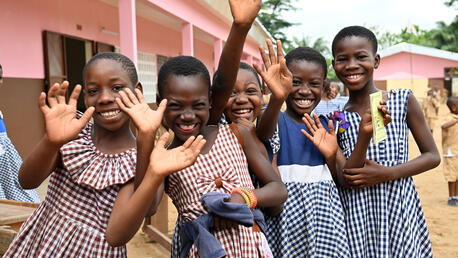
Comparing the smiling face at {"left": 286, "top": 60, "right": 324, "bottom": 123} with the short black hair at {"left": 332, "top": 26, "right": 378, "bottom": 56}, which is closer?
the smiling face at {"left": 286, "top": 60, "right": 324, "bottom": 123}

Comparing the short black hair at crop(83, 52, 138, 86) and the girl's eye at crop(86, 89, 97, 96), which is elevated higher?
the short black hair at crop(83, 52, 138, 86)

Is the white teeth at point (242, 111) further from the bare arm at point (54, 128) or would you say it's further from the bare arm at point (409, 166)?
the bare arm at point (54, 128)

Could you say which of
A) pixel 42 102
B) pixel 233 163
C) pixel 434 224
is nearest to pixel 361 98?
pixel 233 163

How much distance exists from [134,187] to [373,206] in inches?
47.9

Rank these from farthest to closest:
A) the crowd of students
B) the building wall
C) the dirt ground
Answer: the building wall < the dirt ground < the crowd of students

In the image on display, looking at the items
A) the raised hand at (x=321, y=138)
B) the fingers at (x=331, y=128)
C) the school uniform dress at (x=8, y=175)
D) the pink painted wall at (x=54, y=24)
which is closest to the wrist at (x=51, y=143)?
the raised hand at (x=321, y=138)

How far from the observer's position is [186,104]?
1.76 metres

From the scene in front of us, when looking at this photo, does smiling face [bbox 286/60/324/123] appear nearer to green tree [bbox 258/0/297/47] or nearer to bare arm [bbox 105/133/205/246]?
bare arm [bbox 105/133/205/246]

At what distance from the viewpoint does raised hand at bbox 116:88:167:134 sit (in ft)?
4.86

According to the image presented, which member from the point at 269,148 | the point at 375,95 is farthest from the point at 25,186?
the point at 375,95

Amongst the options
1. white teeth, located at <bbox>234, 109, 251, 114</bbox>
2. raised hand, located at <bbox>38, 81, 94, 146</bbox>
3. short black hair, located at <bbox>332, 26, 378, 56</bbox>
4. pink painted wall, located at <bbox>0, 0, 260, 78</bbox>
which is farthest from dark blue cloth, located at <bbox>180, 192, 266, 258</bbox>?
pink painted wall, located at <bbox>0, 0, 260, 78</bbox>

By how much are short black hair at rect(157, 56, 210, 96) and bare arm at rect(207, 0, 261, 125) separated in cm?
7

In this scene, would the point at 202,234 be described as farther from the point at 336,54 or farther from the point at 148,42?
the point at 148,42

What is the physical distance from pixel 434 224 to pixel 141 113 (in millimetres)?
5220
